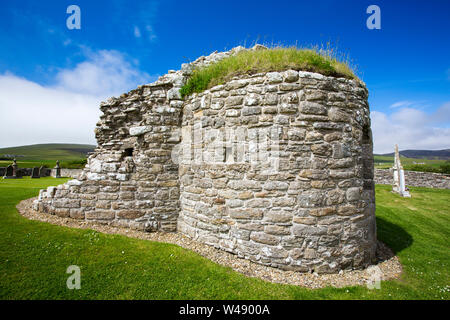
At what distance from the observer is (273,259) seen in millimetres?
4660

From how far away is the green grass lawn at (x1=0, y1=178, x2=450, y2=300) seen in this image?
12.2 ft

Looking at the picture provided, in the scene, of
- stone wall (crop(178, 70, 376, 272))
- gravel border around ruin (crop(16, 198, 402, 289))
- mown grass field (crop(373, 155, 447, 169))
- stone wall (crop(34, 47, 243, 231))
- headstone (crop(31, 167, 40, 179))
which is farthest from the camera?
mown grass field (crop(373, 155, 447, 169))

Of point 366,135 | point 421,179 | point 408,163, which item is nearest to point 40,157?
point 366,135

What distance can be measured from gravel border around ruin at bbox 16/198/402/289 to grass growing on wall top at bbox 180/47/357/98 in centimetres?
426

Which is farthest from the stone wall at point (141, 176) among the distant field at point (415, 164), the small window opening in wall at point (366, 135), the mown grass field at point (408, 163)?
the mown grass field at point (408, 163)

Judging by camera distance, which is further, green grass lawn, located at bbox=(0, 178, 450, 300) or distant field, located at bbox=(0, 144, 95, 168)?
distant field, located at bbox=(0, 144, 95, 168)

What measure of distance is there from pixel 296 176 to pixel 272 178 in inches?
20.5

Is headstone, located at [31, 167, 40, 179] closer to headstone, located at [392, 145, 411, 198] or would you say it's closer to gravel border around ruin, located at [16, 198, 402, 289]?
gravel border around ruin, located at [16, 198, 402, 289]

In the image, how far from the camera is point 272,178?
468 cm

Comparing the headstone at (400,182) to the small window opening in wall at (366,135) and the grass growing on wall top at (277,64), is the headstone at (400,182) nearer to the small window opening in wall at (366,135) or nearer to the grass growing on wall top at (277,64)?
the small window opening in wall at (366,135)

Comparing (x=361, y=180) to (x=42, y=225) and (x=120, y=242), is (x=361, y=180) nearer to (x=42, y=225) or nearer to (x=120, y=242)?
(x=120, y=242)

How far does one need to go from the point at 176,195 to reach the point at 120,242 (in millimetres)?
1864

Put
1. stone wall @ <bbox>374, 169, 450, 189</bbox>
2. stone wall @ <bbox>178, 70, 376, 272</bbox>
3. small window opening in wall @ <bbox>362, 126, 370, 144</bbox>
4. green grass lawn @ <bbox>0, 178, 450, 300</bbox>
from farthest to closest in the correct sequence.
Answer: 1. stone wall @ <bbox>374, 169, 450, 189</bbox>
2. small window opening in wall @ <bbox>362, 126, 370, 144</bbox>
3. stone wall @ <bbox>178, 70, 376, 272</bbox>
4. green grass lawn @ <bbox>0, 178, 450, 300</bbox>

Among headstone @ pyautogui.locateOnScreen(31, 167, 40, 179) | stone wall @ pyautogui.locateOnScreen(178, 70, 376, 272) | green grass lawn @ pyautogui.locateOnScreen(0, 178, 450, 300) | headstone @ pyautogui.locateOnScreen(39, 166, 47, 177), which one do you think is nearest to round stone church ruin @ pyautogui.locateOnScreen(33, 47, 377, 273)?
stone wall @ pyautogui.locateOnScreen(178, 70, 376, 272)
